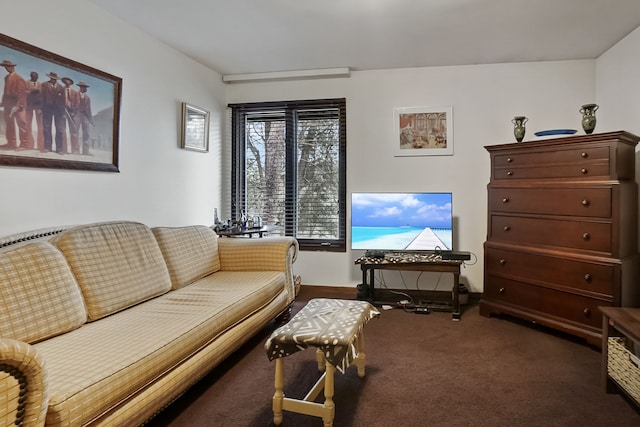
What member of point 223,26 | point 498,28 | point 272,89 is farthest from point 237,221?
point 498,28

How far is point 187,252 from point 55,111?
1.24 m

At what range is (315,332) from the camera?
1821 millimetres

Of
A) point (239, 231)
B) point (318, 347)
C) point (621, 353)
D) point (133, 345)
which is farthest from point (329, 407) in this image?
point (239, 231)

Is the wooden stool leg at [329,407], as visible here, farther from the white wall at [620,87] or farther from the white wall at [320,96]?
the white wall at [620,87]

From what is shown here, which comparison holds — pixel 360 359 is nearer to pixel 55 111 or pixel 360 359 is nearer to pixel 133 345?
pixel 133 345

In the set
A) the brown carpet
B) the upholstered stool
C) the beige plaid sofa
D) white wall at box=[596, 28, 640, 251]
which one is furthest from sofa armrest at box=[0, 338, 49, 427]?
white wall at box=[596, 28, 640, 251]

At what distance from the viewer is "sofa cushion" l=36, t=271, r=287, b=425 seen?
1354mm

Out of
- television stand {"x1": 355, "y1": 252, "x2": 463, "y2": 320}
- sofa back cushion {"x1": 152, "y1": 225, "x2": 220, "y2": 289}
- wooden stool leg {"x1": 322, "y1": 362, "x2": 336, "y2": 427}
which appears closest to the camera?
wooden stool leg {"x1": 322, "y1": 362, "x2": 336, "y2": 427}

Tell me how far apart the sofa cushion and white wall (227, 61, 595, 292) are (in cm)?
192

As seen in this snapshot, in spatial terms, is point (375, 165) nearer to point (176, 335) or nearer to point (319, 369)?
point (319, 369)

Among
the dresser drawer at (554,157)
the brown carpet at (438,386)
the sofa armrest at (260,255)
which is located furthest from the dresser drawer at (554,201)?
the sofa armrest at (260,255)

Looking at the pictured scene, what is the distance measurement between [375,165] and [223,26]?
Answer: 197 cm

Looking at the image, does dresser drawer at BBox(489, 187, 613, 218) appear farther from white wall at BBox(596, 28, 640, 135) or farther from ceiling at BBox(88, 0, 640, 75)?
ceiling at BBox(88, 0, 640, 75)

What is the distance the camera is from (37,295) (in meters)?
1.75
